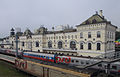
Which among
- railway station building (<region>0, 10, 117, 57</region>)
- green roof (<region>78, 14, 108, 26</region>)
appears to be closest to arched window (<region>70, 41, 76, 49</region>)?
railway station building (<region>0, 10, 117, 57</region>)

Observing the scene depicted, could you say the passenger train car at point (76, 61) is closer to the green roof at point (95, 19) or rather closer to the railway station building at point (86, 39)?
the railway station building at point (86, 39)

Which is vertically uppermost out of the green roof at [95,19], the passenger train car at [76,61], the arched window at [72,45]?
the green roof at [95,19]

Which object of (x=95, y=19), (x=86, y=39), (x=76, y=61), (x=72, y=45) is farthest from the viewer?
(x=72, y=45)

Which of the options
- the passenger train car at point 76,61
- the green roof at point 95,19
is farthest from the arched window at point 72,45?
the passenger train car at point 76,61

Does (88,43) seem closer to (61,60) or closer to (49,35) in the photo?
(61,60)

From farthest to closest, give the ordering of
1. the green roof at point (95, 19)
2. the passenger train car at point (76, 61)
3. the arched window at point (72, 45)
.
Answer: the arched window at point (72, 45)
the green roof at point (95, 19)
the passenger train car at point (76, 61)

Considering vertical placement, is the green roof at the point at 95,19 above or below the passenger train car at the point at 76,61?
above

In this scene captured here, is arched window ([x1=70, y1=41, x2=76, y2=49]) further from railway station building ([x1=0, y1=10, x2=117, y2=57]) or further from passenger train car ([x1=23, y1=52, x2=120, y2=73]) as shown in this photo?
passenger train car ([x1=23, y1=52, x2=120, y2=73])

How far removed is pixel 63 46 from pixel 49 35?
33.1 ft

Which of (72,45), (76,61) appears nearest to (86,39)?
(72,45)

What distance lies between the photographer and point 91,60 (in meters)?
19.4

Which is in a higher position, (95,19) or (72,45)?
(95,19)

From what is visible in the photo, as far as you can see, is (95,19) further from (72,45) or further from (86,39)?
(72,45)

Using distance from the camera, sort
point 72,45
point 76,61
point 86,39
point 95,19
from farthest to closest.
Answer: point 72,45
point 86,39
point 95,19
point 76,61
